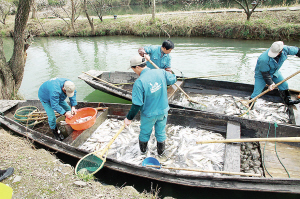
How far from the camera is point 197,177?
11.4 ft

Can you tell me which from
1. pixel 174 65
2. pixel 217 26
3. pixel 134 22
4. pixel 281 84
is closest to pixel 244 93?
pixel 281 84

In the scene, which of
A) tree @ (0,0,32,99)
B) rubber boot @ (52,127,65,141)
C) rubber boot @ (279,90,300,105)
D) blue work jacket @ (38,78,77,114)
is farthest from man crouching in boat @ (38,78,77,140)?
rubber boot @ (279,90,300,105)

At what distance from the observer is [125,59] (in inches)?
579

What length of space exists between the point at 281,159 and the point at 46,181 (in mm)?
4852

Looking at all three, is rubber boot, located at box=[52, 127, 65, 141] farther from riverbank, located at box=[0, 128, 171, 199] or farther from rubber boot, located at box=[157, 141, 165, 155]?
rubber boot, located at box=[157, 141, 165, 155]

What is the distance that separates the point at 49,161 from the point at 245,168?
422 cm

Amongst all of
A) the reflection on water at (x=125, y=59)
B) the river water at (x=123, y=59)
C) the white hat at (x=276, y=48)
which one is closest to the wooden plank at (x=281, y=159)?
the white hat at (x=276, y=48)

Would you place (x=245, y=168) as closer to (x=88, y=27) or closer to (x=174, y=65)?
(x=174, y=65)

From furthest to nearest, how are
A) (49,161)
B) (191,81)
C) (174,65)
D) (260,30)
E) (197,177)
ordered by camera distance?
(260,30) → (174,65) → (191,81) → (49,161) → (197,177)

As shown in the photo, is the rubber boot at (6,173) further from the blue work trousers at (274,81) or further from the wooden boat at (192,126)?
the blue work trousers at (274,81)

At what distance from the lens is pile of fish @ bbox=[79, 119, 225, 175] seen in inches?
174

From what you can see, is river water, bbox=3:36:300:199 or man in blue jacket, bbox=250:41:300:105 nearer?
man in blue jacket, bbox=250:41:300:105

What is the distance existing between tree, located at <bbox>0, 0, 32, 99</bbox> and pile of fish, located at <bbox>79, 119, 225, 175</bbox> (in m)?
4.54

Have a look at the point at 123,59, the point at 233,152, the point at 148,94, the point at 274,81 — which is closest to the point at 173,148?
the point at 233,152
